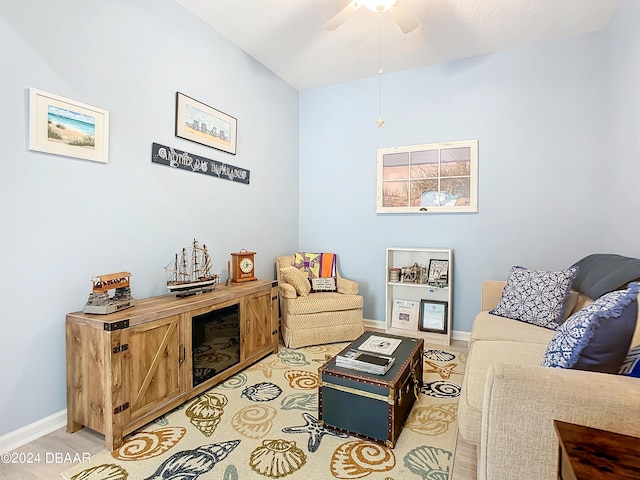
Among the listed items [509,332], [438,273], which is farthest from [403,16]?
[438,273]

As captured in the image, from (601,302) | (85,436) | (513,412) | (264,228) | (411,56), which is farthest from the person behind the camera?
(264,228)

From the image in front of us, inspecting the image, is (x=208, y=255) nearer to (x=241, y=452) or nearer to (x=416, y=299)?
(x=241, y=452)

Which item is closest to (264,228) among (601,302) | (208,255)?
(208,255)

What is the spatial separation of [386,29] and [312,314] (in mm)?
2621

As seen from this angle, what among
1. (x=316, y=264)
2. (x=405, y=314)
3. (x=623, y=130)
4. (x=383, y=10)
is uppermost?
(x=383, y=10)

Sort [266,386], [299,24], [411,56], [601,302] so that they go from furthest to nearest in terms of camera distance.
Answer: [411,56], [299,24], [266,386], [601,302]

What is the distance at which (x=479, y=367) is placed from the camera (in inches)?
63.0

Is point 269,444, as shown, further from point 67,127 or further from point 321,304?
point 67,127

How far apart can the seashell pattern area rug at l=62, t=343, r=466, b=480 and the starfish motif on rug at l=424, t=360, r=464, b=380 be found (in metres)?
0.18

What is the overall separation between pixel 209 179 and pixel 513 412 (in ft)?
8.71

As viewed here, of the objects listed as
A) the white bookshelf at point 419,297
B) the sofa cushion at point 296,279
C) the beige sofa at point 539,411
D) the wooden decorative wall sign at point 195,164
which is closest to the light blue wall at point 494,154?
the white bookshelf at point 419,297

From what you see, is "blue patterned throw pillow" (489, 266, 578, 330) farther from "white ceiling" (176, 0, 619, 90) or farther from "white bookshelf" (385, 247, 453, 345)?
"white ceiling" (176, 0, 619, 90)

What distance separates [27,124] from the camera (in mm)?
1746

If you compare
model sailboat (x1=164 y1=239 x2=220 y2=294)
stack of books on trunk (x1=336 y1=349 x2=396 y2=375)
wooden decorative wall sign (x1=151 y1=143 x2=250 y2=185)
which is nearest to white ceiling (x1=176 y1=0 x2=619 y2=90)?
wooden decorative wall sign (x1=151 y1=143 x2=250 y2=185)
